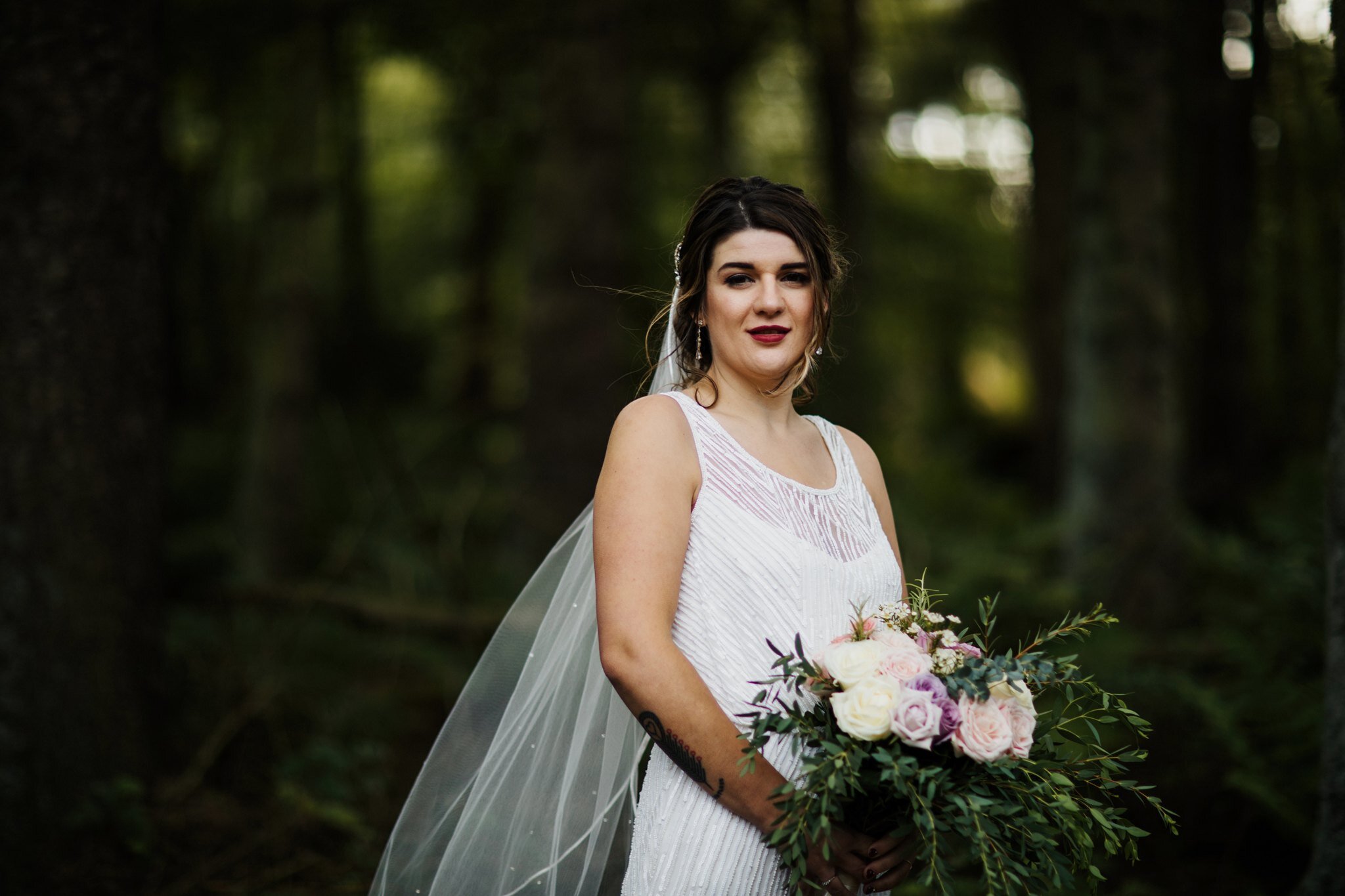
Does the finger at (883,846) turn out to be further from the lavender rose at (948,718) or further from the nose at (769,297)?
the nose at (769,297)

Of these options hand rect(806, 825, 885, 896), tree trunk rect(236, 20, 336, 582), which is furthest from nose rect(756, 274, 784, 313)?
tree trunk rect(236, 20, 336, 582)

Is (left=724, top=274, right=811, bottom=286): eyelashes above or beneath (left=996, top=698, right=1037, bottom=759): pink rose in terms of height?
above

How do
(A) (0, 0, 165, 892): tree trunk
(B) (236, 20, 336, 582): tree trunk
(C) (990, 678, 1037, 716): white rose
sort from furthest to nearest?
(B) (236, 20, 336, 582): tree trunk, (A) (0, 0, 165, 892): tree trunk, (C) (990, 678, 1037, 716): white rose

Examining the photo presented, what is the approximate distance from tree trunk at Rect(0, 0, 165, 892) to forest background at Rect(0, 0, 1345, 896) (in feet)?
0.04

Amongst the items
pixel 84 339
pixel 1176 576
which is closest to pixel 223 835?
pixel 84 339

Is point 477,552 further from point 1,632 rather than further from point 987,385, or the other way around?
point 987,385

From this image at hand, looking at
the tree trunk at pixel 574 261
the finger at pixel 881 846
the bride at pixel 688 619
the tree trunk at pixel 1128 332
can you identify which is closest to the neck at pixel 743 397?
the bride at pixel 688 619

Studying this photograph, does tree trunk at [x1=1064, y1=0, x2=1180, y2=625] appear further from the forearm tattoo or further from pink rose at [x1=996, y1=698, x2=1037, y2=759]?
the forearm tattoo

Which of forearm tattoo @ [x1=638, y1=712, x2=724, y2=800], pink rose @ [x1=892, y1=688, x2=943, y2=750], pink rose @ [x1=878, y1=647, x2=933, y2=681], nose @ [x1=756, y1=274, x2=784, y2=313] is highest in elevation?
nose @ [x1=756, y1=274, x2=784, y2=313]

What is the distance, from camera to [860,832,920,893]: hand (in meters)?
2.45

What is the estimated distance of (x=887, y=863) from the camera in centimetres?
248

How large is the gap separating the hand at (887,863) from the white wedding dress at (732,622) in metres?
0.22

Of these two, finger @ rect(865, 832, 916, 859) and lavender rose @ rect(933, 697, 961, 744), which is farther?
finger @ rect(865, 832, 916, 859)

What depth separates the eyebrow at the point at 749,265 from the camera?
2705 millimetres
